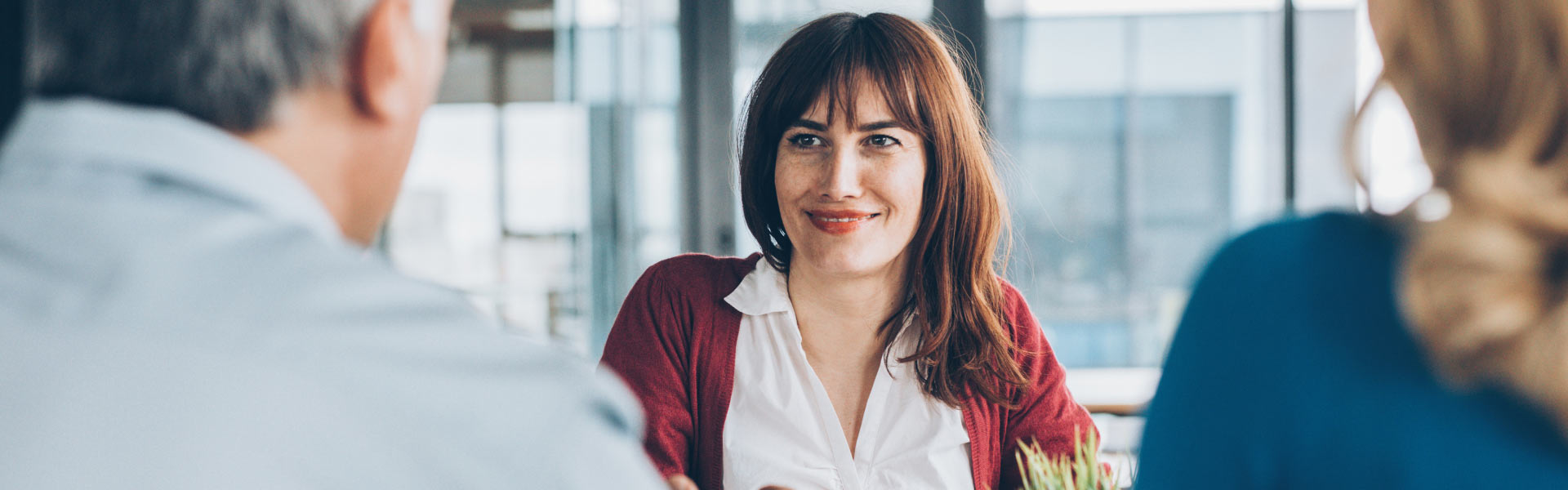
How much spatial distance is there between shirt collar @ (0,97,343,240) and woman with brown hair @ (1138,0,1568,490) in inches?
19.2

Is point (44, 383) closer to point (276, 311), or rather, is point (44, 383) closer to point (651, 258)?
point (276, 311)

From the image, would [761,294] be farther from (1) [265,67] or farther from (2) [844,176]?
(1) [265,67]

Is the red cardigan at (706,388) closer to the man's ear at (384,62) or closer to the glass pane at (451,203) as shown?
the man's ear at (384,62)

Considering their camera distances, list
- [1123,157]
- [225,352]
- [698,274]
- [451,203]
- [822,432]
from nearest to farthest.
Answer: [225,352] < [822,432] < [698,274] < [451,203] < [1123,157]

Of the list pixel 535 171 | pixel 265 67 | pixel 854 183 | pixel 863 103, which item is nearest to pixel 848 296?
pixel 854 183

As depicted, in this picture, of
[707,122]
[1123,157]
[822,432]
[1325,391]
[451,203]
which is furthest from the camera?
[707,122]

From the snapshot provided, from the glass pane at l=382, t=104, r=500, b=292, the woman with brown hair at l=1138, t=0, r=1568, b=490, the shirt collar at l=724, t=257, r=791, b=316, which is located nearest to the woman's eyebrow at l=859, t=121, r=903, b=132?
the shirt collar at l=724, t=257, r=791, b=316

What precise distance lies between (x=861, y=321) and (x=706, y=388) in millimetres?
247

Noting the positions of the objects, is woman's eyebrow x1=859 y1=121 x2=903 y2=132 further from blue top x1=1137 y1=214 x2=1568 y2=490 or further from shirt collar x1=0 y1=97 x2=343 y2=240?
shirt collar x1=0 y1=97 x2=343 y2=240

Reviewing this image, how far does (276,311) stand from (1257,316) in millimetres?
485

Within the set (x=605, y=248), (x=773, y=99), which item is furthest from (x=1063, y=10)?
(x=773, y=99)

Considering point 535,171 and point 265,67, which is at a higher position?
point 265,67

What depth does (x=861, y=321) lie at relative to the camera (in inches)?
57.6

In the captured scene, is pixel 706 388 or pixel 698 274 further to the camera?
pixel 698 274
